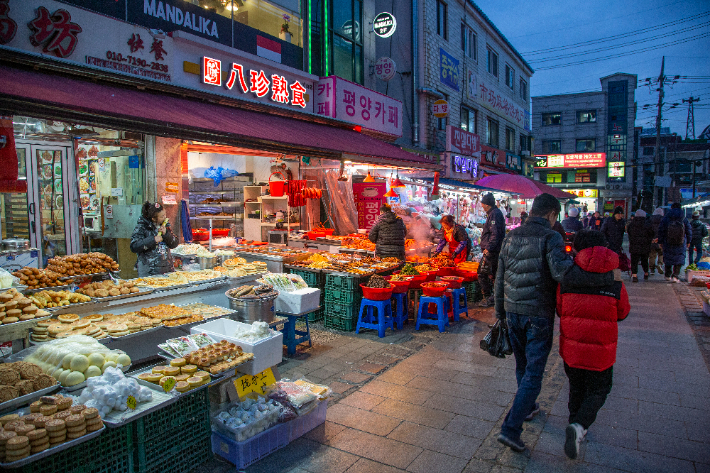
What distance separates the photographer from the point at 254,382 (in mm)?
4371

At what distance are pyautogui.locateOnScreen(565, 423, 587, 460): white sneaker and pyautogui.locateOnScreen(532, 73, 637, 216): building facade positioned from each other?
40943 millimetres

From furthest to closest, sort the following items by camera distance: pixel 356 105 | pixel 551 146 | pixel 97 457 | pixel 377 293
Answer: pixel 551 146, pixel 356 105, pixel 377 293, pixel 97 457

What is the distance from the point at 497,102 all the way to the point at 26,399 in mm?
26608

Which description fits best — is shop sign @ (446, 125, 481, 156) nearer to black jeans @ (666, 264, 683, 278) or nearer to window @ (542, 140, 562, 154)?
black jeans @ (666, 264, 683, 278)

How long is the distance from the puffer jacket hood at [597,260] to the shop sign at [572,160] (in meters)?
40.6

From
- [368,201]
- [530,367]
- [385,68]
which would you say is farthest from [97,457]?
[385,68]

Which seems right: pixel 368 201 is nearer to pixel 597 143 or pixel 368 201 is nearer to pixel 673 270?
pixel 673 270

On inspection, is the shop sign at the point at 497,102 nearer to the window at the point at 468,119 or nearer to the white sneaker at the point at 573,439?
the window at the point at 468,119

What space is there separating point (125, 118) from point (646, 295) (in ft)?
41.8

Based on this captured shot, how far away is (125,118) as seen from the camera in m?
5.25

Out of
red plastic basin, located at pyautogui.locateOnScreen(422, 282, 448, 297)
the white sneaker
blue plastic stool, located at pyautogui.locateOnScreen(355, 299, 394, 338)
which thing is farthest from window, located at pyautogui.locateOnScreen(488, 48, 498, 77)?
the white sneaker

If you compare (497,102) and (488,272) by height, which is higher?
(497,102)

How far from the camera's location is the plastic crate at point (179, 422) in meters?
3.33

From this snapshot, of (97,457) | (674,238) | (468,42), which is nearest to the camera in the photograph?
(97,457)
